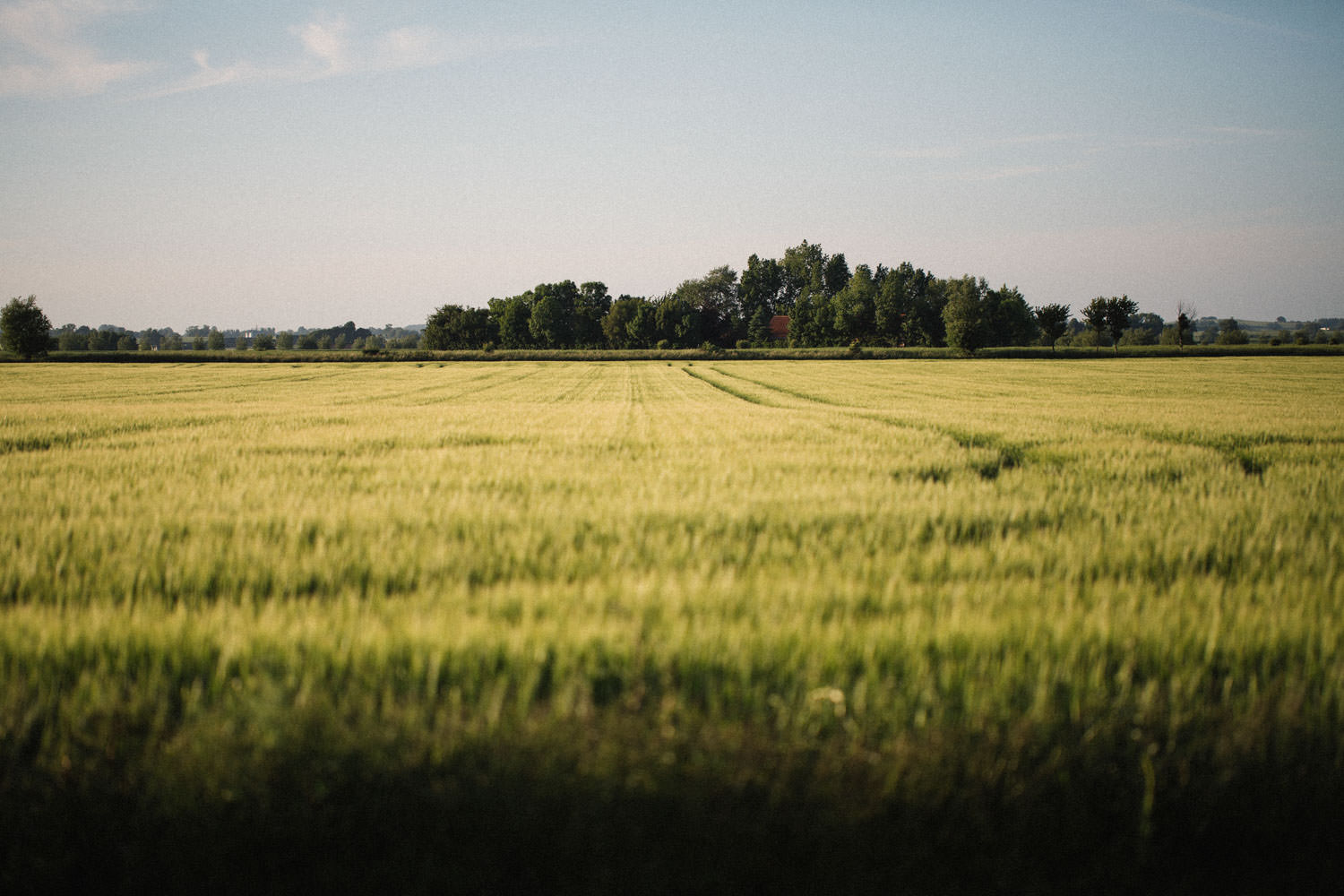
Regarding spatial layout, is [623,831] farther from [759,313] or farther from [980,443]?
[759,313]

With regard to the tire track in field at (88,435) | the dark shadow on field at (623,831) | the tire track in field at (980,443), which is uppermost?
the tire track in field at (88,435)

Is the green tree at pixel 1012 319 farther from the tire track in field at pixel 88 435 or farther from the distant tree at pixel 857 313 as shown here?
the tire track in field at pixel 88 435

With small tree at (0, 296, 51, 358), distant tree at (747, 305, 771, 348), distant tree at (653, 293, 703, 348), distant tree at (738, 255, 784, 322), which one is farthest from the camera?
distant tree at (738, 255, 784, 322)

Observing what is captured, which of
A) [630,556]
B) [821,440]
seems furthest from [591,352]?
[630,556]

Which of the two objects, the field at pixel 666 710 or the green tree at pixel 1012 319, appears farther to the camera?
the green tree at pixel 1012 319

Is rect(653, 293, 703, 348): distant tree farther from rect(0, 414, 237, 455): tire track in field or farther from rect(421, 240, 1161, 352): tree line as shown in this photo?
rect(0, 414, 237, 455): tire track in field

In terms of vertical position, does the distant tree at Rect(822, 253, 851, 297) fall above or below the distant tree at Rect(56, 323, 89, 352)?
above

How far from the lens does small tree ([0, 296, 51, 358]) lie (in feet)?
262

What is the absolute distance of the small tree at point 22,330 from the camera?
262 feet

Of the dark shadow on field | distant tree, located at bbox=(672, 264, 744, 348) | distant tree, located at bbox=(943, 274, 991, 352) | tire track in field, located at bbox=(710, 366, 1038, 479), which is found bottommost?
the dark shadow on field

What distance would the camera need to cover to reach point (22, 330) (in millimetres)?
80125

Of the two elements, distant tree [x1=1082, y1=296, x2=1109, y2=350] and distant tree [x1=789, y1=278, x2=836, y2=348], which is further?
distant tree [x1=789, y1=278, x2=836, y2=348]

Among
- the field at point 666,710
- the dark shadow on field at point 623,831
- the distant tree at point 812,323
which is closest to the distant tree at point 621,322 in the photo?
the distant tree at point 812,323

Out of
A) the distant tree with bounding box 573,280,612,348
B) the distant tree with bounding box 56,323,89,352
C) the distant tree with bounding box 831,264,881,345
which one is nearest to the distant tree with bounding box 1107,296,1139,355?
the distant tree with bounding box 831,264,881,345
